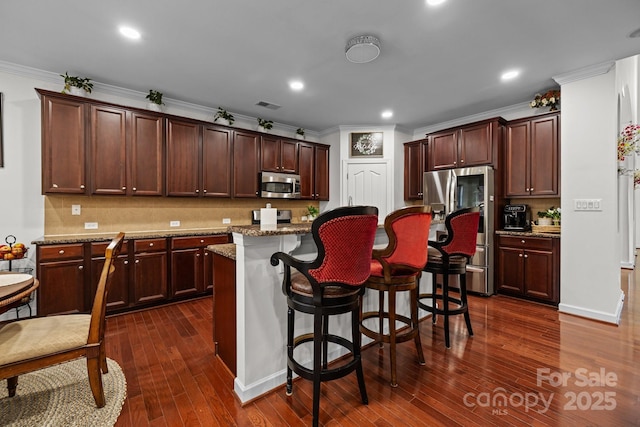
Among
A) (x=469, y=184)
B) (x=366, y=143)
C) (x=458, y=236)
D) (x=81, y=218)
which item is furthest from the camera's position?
(x=366, y=143)

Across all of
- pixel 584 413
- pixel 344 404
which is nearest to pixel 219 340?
pixel 344 404

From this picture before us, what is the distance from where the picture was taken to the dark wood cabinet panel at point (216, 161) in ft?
13.7

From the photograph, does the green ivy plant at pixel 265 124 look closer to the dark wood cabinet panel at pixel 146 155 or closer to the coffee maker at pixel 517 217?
the dark wood cabinet panel at pixel 146 155

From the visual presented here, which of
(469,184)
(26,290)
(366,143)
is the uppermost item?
(366,143)

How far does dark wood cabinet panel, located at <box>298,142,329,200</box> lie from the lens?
5355 millimetres

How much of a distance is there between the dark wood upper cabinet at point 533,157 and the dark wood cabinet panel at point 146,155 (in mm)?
4938

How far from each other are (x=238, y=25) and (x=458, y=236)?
268cm

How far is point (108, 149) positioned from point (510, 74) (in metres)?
4.91

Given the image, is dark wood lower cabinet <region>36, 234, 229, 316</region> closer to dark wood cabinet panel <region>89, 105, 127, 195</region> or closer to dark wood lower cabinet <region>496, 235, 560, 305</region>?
dark wood cabinet panel <region>89, 105, 127, 195</region>

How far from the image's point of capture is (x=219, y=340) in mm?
2312

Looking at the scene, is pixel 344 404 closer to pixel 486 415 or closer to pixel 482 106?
pixel 486 415

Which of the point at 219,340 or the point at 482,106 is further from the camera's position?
the point at 482,106

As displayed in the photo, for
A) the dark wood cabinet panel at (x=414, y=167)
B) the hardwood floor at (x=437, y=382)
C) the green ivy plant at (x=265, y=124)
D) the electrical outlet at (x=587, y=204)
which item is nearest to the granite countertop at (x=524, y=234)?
the electrical outlet at (x=587, y=204)

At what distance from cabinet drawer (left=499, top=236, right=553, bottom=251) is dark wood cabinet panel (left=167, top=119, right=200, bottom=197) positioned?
14.7ft
